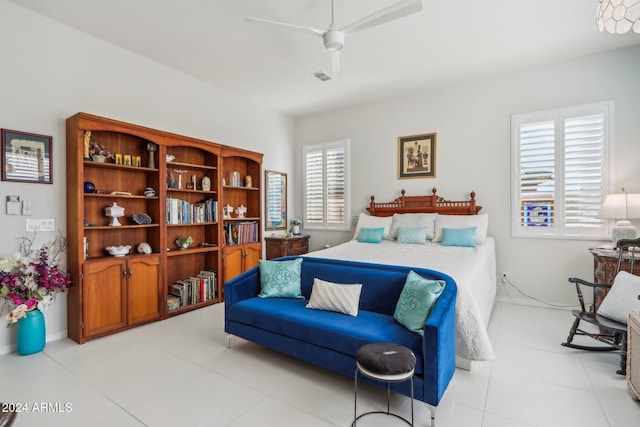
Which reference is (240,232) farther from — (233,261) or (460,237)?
(460,237)

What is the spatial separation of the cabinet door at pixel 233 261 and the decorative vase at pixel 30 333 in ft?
6.34

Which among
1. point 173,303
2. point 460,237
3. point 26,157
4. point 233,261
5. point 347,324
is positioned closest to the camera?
point 347,324

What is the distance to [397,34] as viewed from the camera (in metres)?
3.15

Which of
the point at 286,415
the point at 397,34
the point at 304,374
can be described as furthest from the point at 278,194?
the point at 286,415

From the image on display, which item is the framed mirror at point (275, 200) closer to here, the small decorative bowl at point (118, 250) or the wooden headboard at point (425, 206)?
the wooden headboard at point (425, 206)

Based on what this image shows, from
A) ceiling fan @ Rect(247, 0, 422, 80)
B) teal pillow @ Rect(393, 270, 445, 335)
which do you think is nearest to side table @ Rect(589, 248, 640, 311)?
teal pillow @ Rect(393, 270, 445, 335)

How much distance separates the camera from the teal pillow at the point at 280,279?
2848mm

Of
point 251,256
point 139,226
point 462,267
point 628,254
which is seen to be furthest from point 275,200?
point 628,254

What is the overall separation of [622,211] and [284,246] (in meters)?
4.17

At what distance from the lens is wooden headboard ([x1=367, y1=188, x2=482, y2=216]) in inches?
172

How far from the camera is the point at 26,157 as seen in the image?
2812mm

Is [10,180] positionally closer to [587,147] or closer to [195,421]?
[195,421]

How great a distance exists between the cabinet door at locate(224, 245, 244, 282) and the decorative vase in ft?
6.34

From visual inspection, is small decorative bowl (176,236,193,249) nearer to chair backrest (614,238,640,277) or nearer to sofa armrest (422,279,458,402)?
sofa armrest (422,279,458,402)
